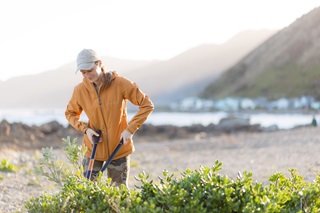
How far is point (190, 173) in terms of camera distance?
482 cm

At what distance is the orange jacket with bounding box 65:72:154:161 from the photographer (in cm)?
586

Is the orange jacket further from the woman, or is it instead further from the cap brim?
the cap brim

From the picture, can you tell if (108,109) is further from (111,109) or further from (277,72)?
(277,72)

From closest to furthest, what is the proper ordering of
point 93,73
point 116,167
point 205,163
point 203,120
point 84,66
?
point 84,66 < point 93,73 < point 116,167 < point 205,163 < point 203,120

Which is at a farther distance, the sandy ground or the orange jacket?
the sandy ground

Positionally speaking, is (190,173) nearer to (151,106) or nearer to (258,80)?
(151,106)

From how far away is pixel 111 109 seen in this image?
5883mm

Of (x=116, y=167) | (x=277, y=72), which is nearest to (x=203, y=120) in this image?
(x=277, y=72)

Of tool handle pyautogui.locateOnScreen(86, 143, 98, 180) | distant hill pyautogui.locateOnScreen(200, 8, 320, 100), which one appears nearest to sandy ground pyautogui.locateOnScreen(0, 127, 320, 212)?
tool handle pyautogui.locateOnScreen(86, 143, 98, 180)

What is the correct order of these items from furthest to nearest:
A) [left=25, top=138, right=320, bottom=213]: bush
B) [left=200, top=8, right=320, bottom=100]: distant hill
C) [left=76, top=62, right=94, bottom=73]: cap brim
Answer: [left=200, top=8, right=320, bottom=100]: distant hill < [left=76, top=62, right=94, bottom=73]: cap brim < [left=25, top=138, right=320, bottom=213]: bush

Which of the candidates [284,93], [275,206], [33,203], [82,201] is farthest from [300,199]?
[284,93]

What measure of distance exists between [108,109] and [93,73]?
1.40 ft

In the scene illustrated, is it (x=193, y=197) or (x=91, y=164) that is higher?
(x=91, y=164)

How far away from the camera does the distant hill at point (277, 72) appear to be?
478ft
